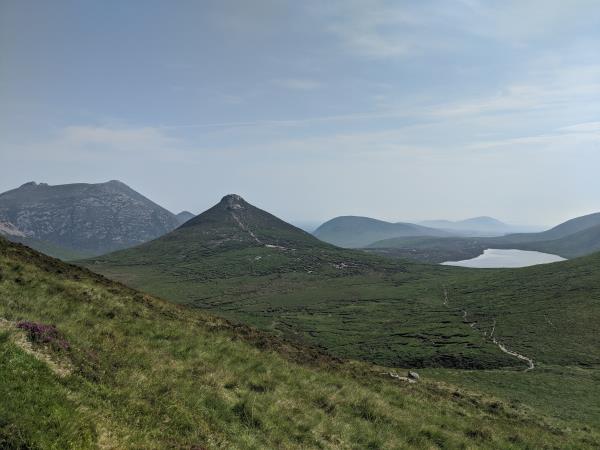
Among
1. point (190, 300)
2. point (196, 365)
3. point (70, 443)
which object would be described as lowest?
point (190, 300)

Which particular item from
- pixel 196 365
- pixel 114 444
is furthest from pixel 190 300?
pixel 114 444

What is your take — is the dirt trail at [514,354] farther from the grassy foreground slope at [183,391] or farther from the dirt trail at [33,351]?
the dirt trail at [33,351]

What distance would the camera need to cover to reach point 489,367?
60.8 meters

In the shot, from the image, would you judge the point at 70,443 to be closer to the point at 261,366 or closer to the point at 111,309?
the point at 261,366

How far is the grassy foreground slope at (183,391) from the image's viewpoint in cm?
1168

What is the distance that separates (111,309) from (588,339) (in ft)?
275

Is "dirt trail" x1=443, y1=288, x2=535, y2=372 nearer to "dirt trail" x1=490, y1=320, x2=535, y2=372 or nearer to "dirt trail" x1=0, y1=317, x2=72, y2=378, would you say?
"dirt trail" x1=490, y1=320, x2=535, y2=372

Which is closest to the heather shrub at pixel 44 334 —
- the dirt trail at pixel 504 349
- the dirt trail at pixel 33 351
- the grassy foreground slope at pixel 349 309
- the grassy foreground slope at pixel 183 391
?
the grassy foreground slope at pixel 183 391

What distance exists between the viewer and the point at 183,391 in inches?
639

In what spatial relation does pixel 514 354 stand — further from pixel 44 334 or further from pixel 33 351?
pixel 33 351

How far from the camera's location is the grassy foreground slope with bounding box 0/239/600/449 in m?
11.7

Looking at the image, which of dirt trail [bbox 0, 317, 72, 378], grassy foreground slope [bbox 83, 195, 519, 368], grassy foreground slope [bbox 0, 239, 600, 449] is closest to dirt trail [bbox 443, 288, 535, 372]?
grassy foreground slope [bbox 83, 195, 519, 368]

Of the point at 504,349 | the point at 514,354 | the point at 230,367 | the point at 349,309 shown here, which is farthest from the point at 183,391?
the point at 349,309

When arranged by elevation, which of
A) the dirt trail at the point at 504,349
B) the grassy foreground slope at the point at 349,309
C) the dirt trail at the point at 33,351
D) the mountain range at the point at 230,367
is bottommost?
the grassy foreground slope at the point at 349,309
